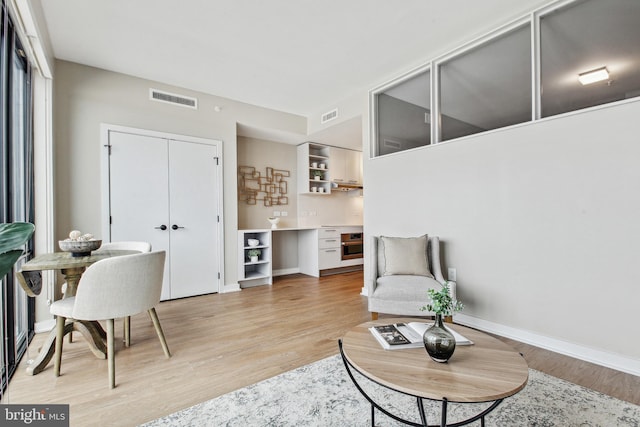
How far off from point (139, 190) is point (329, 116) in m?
2.93

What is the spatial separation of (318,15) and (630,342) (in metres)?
3.51

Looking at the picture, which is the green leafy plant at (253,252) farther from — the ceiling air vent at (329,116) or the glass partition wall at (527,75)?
the glass partition wall at (527,75)

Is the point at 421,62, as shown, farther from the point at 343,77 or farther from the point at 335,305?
the point at 335,305

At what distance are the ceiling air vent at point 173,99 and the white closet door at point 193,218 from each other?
535 mm

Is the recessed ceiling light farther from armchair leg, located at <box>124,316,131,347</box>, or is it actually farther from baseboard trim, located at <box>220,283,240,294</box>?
baseboard trim, located at <box>220,283,240,294</box>

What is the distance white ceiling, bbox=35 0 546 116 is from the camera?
2.55 metres

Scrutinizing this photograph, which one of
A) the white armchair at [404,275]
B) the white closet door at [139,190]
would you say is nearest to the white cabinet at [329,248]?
the white armchair at [404,275]

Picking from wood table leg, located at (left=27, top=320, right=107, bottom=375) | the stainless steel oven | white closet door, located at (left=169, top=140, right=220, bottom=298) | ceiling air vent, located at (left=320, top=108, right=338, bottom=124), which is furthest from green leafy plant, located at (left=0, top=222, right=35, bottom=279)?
the stainless steel oven

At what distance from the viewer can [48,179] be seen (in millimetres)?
3031

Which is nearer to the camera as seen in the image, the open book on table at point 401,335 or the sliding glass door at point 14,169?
the open book on table at point 401,335

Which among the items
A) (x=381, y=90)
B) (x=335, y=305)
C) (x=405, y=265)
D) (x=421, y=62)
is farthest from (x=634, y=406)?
(x=381, y=90)

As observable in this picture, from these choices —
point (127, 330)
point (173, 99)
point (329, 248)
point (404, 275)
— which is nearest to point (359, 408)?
point (404, 275)

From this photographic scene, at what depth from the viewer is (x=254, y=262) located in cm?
480

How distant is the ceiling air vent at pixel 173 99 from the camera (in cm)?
392
